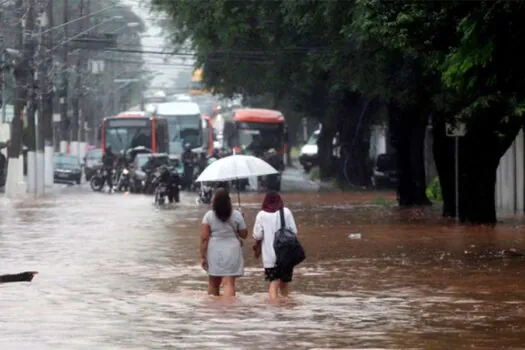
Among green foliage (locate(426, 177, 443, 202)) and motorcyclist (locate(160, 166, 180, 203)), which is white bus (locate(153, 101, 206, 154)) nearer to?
green foliage (locate(426, 177, 443, 202))

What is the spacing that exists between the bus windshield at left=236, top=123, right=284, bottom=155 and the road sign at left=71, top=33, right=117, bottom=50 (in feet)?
25.0

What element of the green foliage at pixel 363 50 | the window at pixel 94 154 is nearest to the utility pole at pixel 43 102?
the green foliage at pixel 363 50

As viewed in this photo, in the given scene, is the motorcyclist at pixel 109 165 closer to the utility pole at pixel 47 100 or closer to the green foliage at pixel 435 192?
the utility pole at pixel 47 100

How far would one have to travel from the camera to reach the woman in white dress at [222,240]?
18.8 m

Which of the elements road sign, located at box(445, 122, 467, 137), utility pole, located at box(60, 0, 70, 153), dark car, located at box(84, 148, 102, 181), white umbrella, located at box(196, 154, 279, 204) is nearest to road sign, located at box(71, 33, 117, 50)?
utility pole, located at box(60, 0, 70, 153)

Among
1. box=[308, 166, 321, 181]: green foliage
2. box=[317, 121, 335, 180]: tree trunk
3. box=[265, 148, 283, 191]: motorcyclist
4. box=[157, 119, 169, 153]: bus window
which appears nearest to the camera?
box=[265, 148, 283, 191]: motorcyclist

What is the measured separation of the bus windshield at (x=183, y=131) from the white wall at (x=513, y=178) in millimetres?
33920

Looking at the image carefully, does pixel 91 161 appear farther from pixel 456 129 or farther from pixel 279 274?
pixel 279 274

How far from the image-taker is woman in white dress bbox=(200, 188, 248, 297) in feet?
61.6

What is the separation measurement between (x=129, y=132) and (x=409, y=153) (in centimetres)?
2696

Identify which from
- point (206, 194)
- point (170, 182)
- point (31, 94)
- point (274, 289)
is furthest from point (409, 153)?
point (274, 289)

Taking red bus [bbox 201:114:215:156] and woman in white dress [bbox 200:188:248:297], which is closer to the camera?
woman in white dress [bbox 200:188:248:297]

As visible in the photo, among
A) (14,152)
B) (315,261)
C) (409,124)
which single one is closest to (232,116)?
(14,152)

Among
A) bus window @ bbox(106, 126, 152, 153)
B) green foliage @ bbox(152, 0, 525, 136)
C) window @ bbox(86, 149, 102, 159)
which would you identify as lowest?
window @ bbox(86, 149, 102, 159)
